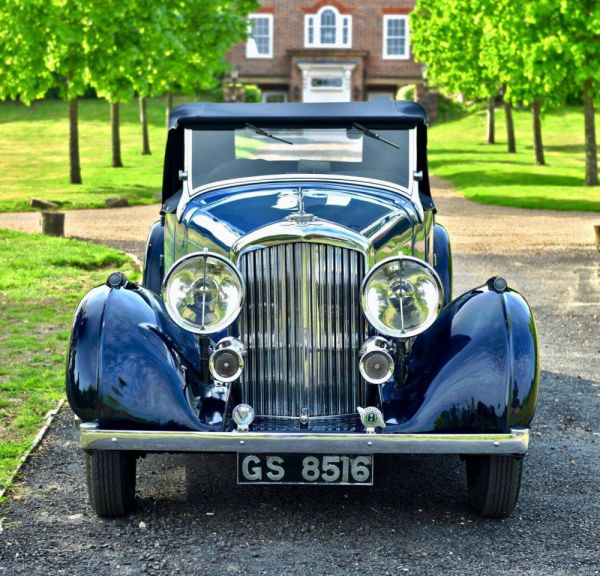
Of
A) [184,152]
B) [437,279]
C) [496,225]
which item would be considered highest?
[184,152]

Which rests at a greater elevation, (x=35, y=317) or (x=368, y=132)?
(x=368, y=132)

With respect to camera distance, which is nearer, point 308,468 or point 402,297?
point 308,468

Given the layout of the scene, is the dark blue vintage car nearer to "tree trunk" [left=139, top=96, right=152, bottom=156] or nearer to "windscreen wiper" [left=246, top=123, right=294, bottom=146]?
"windscreen wiper" [left=246, top=123, right=294, bottom=146]

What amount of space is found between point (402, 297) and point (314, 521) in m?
1.12

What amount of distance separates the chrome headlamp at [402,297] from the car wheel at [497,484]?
699mm

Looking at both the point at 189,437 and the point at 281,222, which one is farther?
the point at 281,222

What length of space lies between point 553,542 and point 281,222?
192 cm

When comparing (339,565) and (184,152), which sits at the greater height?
(184,152)

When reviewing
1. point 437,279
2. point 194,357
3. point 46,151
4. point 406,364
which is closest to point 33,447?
point 194,357

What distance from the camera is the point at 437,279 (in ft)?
16.4

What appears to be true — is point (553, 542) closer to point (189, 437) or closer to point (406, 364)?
point (406, 364)

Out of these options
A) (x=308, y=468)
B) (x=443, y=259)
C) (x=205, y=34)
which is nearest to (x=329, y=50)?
(x=205, y=34)

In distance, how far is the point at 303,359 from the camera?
512 cm

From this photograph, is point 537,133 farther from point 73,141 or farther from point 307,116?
Answer: point 307,116
